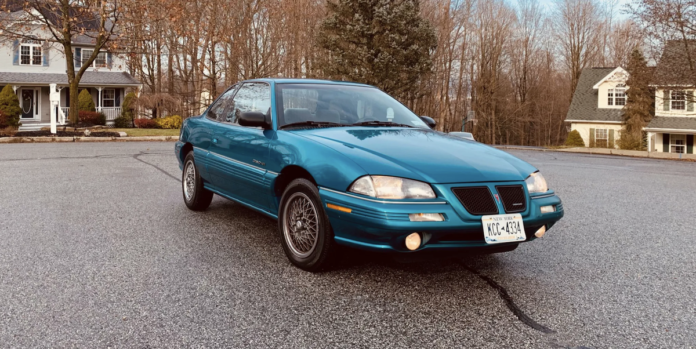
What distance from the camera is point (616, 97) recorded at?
36219 mm

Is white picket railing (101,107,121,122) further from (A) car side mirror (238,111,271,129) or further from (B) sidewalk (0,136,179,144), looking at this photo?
(A) car side mirror (238,111,271,129)

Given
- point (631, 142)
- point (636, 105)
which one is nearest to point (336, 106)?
point (631, 142)

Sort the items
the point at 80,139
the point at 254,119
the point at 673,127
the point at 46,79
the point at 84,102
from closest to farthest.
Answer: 1. the point at 254,119
2. the point at 80,139
3. the point at 84,102
4. the point at 673,127
5. the point at 46,79

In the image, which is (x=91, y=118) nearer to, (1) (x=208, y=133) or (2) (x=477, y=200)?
(1) (x=208, y=133)

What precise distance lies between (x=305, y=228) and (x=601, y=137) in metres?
37.0

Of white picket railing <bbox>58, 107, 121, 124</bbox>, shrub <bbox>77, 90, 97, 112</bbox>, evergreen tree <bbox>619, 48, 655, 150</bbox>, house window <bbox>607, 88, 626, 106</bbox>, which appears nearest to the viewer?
evergreen tree <bbox>619, 48, 655, 150</bbox>

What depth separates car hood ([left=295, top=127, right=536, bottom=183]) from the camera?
331 centimetres

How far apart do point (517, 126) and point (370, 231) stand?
164ft

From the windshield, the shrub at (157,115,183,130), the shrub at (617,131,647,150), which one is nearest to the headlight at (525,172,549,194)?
the windshield

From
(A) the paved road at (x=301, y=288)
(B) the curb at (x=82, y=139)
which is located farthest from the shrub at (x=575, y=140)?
(A) the paved road at (x=301, y=288)

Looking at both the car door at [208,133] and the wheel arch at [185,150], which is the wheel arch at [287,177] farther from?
the wheel arch at [185,150]

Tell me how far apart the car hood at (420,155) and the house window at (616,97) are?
36904 mm

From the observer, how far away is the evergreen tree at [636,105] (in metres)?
29.8

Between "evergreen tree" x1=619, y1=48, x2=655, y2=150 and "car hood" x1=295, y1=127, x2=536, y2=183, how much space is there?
3000 centimetres
